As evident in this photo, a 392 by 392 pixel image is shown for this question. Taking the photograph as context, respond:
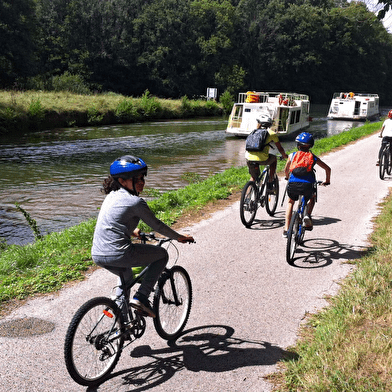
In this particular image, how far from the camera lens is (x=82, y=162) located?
20.8 m

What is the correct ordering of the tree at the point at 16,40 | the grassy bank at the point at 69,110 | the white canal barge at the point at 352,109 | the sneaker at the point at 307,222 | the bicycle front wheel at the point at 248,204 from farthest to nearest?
the tree at the point at 16,40, the white canal barge at the point at 352,109, the grassy bank at the point at 69,110, the bicycle front wheel at the point at 248,204, the sneaker at the point at 307,222

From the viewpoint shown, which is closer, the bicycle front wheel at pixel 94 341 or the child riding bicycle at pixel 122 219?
the bicycle front wheel at pixel 94 341

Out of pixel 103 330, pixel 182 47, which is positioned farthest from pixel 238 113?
pixel 182 47

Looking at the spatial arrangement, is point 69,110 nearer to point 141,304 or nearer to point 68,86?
point 68,86

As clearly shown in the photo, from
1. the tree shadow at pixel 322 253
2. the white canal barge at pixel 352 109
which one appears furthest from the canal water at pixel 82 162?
the white canal barge at pixel 352 109

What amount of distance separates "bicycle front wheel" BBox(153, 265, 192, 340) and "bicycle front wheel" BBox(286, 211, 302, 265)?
2.17m

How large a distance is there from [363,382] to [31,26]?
5501cm

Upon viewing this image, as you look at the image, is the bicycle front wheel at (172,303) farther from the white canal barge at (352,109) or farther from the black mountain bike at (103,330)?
the white canal barge at (352,109)

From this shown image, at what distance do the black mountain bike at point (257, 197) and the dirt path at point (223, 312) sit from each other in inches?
10.4

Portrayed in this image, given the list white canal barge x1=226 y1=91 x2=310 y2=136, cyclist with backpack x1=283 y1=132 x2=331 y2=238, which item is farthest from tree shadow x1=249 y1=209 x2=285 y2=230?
white canal barge x1=226 y1=91 x2=310 y2=136

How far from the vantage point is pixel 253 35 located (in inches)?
3270

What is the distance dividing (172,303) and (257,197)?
15.0ft

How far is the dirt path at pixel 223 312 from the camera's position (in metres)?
4.00

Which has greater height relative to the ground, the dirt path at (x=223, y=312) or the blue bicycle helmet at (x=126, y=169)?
the blue bicycle helmet at (x=126, y=169)
